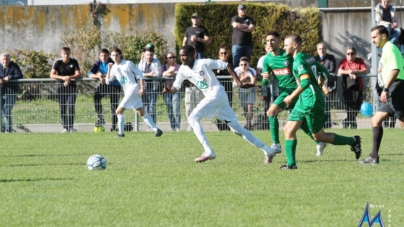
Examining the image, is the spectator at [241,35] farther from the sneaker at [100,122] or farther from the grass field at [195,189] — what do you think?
the grass field at [195,189]

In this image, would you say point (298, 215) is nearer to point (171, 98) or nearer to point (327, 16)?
point (171, 98)

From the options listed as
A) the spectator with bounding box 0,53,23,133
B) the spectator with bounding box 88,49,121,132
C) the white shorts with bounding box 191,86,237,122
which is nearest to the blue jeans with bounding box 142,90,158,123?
the spectator with bounding box 88,49,121,132

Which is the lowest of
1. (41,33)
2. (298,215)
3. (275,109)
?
(298,215)

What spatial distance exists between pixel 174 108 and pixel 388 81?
30.9 ft

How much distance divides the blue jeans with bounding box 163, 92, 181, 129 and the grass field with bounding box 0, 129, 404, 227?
5.24 metres

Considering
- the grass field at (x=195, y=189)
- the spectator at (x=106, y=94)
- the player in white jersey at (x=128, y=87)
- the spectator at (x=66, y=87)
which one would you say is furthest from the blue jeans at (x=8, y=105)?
the grass field at (x=195, y=189)

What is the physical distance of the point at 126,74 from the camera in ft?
62.4

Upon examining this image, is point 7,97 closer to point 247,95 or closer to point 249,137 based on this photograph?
point 247,95

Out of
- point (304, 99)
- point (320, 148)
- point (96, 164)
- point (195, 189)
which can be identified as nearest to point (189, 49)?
point (304, 99)

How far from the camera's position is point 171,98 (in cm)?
2059

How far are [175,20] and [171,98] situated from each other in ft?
22.8

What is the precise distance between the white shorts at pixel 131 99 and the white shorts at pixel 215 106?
604cm

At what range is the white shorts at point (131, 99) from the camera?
1886 centimetres

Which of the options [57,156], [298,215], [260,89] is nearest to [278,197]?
[298,215]
